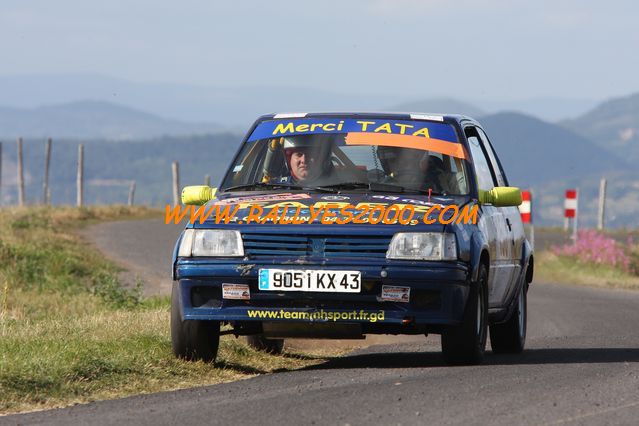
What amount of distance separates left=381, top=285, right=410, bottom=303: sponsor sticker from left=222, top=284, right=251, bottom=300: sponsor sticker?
2.97 feet

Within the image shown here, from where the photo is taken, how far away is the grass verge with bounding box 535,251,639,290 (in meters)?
25.6

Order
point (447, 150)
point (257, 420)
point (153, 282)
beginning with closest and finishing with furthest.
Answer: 1. point (257, 420)
2. point (447, 150)
3. point (153, 282)

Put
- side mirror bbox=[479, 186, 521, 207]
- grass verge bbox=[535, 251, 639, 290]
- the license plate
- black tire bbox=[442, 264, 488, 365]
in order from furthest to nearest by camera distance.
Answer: grass verge bbox=[535, 251, 639, 290] → side mirror bbox=[479, 186, 521, 207] → black tire bbox=[442, 264, 488, 365] → the license plate

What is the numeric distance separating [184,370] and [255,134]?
2.23 m

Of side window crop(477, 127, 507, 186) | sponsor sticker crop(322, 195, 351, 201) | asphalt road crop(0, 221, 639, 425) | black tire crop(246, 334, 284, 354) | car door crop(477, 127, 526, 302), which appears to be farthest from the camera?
side window crop(477, 127, 507, 186)

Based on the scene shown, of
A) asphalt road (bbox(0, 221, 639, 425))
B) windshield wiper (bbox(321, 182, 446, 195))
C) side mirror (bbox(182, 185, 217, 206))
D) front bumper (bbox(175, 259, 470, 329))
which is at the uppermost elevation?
windshield wiper (bbox(321, 182, 446, 195))

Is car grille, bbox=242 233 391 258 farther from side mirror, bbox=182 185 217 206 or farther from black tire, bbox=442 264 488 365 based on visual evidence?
side mirror, bbox=182 185 217 206

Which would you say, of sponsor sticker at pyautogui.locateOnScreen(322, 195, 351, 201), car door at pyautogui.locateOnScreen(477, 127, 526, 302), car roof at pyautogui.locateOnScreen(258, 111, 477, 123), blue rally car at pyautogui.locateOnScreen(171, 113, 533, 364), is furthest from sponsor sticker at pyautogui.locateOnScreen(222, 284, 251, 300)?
car door at pyautogui.locateOnScreen(477, 127, 526, 302)

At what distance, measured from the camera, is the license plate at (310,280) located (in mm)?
9023

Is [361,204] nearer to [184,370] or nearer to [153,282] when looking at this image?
[184,370]

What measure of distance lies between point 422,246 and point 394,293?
36cm

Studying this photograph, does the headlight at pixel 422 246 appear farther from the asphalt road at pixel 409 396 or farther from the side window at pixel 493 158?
the side window at pixel 493 158

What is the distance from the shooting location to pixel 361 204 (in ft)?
30.8

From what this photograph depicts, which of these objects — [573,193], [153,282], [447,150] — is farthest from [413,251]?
[573,193]
